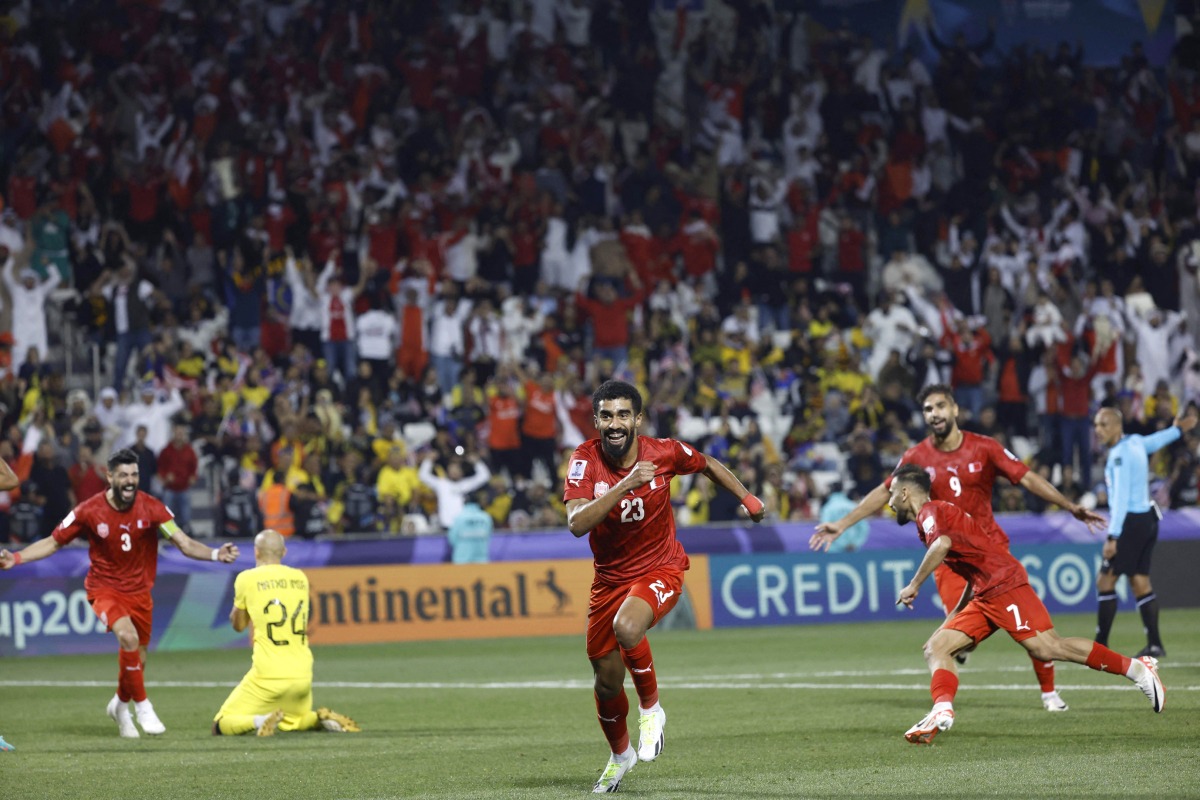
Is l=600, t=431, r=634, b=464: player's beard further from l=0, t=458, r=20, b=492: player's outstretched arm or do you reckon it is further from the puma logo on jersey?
l=0, t=458, r=20, b=492: player's outstretched arm

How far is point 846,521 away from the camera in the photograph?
12.0 metres

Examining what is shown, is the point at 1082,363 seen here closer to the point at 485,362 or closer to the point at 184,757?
the point at 485,362

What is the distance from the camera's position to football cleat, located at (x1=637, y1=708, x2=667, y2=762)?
9.20 meters

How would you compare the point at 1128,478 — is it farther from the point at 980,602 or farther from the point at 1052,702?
the point at 980,602

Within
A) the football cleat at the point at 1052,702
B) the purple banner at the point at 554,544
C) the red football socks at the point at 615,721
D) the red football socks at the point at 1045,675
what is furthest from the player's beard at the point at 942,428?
the purple banner at the point at 554,544

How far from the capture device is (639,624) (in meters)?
9.02

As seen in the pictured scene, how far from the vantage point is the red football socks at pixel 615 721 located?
363 inches

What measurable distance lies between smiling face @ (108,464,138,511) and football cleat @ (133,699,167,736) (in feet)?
5.58

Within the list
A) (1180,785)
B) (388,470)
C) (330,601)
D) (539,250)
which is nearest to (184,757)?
(1180,785)

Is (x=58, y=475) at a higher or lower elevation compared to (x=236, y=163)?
lower

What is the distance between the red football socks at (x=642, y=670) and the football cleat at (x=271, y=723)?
459 centimetres

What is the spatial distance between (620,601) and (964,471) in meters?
4.19

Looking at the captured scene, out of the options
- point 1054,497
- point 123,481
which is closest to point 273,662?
point 123,481

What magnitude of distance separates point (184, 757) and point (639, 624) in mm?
4120
